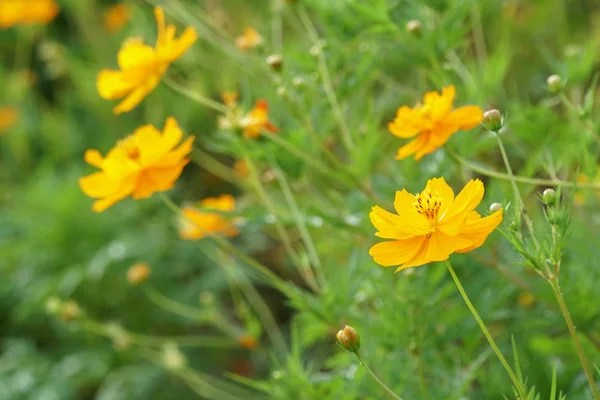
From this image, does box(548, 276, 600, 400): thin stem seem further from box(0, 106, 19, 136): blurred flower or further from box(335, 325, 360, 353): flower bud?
box(0, 106, 19, 136): blurred flower

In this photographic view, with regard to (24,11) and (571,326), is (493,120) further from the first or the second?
(24,11)

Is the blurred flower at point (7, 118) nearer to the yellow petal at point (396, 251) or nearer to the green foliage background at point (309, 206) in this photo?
the green foliage background at point (309, 206)

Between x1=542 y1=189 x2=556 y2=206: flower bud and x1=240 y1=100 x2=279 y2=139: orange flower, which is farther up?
x1=542 y1=189 x2=556 y2=206: flower bud

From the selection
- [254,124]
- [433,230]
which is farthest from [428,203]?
[254,124]

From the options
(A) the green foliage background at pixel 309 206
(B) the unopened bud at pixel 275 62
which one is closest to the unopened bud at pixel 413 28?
(A) the green foliage background at pixel 309 206

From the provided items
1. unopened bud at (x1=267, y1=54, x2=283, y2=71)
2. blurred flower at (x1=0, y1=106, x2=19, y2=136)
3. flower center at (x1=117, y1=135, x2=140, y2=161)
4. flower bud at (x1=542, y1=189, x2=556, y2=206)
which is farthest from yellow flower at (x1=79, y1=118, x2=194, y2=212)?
blurred flower at (x1=0, y1=106, x2=19, y2=136)

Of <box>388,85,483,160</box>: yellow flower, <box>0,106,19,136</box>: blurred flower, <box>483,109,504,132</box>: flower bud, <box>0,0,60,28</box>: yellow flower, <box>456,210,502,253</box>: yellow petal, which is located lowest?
<box>0,106,19,136</box>: blurred flower
